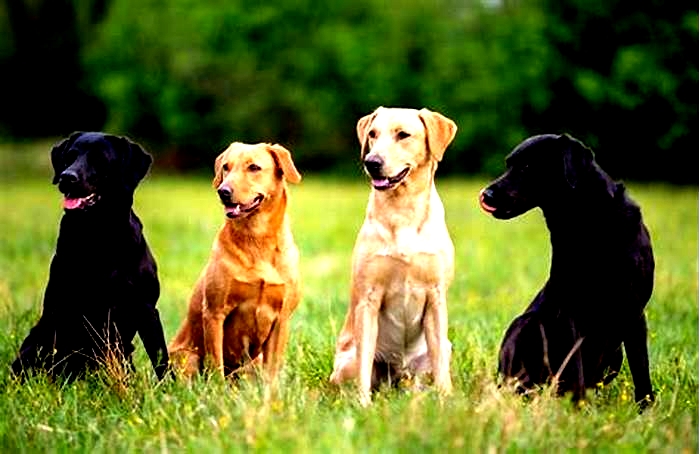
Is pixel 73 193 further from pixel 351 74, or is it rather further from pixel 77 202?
pixel 351 74

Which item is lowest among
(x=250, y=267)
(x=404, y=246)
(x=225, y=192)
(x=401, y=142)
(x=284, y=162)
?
(x=250, y=267)

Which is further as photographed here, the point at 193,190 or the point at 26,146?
the point at 26,146

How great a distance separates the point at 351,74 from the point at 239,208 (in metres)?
28.6

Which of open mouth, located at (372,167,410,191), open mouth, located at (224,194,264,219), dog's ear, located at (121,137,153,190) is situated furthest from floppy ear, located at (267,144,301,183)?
dog's ear, located at (121,137,153,190)

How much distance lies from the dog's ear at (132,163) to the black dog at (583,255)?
5.83ft

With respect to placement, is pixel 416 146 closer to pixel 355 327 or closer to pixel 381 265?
pixel 381 265

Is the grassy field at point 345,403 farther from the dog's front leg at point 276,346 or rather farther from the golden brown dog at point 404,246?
the golden brown dog at point 404,246

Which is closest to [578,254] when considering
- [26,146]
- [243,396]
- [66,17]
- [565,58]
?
[243,396]

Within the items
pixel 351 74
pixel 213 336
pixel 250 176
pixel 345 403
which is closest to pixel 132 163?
pixel 250 176

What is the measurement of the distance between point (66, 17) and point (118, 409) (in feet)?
130

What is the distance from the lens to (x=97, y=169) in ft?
18.6

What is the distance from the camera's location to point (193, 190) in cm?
2662

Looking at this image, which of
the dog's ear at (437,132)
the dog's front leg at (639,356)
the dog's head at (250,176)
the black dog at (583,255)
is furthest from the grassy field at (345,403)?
the dog's ear at (437,132)

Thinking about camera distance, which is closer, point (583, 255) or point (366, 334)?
point (583, 255)
